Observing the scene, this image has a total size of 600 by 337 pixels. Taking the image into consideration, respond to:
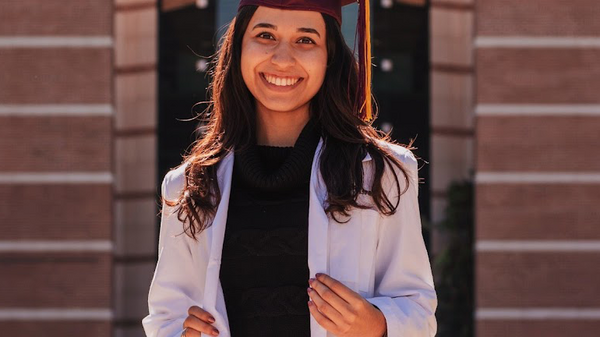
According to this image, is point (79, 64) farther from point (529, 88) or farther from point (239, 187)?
point (239, 187)

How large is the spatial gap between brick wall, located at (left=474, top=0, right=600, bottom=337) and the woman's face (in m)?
11.0

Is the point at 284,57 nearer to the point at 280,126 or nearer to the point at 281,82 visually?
the point at 281,82

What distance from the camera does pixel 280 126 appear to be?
2.96 metres

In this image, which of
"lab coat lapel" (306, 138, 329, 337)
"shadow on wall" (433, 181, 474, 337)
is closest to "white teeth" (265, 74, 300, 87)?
"lab coat lapel" (306, 138, 329, 337)

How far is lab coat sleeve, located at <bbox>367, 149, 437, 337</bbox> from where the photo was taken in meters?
2.77

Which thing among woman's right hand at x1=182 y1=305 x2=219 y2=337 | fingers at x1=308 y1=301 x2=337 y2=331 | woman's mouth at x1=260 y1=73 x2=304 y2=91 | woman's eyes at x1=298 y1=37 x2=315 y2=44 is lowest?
woman's right hand at x1=182 y1=305 x2=219 y2=337

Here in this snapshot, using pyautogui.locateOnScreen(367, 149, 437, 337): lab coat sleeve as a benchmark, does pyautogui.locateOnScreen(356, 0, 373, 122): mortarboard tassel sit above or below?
above

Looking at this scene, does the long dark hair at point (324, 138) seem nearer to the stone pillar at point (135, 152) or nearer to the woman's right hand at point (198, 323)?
the woman's right hand at point (198, 323)

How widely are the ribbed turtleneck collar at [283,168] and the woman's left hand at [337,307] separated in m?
0.27

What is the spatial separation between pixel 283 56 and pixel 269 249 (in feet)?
1.49

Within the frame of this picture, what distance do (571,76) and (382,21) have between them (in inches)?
94.6

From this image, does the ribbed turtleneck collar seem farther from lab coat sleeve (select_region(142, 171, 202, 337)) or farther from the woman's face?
lab coat sleeve (select_region(142, 171, 202, 337))

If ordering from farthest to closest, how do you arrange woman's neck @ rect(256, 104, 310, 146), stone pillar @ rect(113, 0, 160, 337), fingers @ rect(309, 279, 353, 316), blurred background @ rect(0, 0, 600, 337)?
stone pillar @ rect(113, 0, 160, 337) < blurred background @ rect(0, 0, 600, 337) < woman's neck @ rect(256, 104, 310, 146) < fingers @ rect(309, 279, 353, 316)

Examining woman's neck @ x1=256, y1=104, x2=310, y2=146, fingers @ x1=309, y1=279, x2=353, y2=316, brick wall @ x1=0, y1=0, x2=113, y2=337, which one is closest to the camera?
fingers @ x1=309, y1=279, x2=353, y2=316
